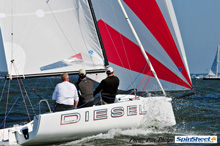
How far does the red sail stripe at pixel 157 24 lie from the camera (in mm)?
8648

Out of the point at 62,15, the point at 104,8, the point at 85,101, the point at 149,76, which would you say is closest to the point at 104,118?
the point at 85,101

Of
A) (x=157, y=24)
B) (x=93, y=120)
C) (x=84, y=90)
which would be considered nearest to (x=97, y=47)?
(x=84, y=90)

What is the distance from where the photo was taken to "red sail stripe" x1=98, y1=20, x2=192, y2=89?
8773 mm

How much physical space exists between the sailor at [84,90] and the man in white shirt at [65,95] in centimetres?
41

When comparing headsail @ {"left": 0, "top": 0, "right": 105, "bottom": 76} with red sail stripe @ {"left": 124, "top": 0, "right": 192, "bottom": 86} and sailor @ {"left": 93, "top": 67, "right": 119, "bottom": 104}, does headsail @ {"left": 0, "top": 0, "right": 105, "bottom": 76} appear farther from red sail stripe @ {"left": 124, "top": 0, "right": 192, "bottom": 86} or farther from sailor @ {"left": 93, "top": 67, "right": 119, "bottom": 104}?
red sail stripe @ {"left": 124, "top": 0, "right": 192, "bottom": 86}

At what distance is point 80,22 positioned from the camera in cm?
851

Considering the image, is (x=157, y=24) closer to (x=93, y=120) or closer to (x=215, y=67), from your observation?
(x=93, y=120)

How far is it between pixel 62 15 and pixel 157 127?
3186 mm

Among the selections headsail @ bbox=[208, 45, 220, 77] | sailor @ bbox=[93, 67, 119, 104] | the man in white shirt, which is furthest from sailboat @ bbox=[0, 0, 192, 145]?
headsail @ bbox=[208, 45, 220, 77]

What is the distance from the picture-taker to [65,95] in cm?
695

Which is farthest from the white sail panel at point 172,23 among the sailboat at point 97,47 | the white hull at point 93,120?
the white hull at point 93,120

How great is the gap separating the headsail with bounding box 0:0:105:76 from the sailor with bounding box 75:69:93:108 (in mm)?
876

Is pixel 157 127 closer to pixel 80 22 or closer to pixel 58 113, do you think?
pixel 58 113

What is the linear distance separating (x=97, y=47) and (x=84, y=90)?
53.6 inches
